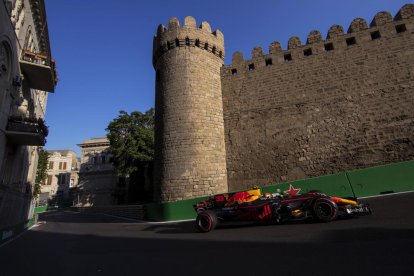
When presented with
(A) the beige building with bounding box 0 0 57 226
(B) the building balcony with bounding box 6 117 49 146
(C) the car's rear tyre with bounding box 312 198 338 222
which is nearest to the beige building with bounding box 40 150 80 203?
(A) the beige building with bounding box 0 0 57 226

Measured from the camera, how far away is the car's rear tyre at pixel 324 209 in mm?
6433

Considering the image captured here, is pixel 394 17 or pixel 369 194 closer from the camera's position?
pixel 369 194

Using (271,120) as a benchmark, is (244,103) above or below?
above

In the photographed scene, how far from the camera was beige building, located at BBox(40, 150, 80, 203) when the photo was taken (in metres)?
59.4

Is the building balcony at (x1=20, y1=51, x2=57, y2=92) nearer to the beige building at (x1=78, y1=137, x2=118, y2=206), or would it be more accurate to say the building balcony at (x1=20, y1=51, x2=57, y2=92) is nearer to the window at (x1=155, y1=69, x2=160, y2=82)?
the window at (x1=155, y1=69, x2=160, y2=82)

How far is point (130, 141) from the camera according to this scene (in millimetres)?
30703

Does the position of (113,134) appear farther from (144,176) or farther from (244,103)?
(244,103)

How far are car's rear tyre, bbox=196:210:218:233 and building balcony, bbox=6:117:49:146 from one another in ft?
35.3

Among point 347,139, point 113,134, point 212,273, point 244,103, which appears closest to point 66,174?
point 113,134

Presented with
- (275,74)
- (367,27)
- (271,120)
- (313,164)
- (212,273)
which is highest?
(367,27)

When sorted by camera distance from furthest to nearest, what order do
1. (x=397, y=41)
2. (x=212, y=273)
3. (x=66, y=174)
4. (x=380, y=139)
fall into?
(x=66, y=174) < (x=397, y=41) < (x=380, y=139) < (x=212, y=273)

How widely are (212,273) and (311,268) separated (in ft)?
4.04

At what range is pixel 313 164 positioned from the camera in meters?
14.5

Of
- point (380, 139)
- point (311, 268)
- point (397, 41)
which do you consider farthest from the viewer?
point (397, 41)
